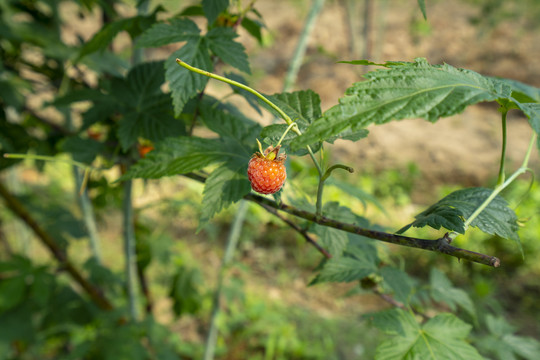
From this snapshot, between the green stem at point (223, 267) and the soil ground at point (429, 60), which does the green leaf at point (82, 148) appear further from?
the soil ground at point (429, 60)

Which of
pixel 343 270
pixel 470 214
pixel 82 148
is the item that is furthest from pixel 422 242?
pixel 82 148

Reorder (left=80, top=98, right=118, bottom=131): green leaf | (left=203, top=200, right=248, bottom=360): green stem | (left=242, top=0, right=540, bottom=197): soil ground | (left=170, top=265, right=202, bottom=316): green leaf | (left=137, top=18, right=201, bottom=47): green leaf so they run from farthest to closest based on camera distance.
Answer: (left=242, top=0, right=540, bottom=197): soil ground
(left=170, top=265, right=202, bottom=316): green leaf
(left=203, top=200, right=248, bottom=360): green stem
(left=80, top=98, right=118, bottom=131): green leaf
(left=137, top=18, right=201, bottom=47): green leaf

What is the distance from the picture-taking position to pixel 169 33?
56 centimetres

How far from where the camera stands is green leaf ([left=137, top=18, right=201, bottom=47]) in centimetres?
54

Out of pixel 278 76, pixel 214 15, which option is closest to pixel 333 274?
pixel 214 15

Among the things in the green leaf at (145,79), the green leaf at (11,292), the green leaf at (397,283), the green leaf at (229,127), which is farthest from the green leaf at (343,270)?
the green leaf at (11,292)

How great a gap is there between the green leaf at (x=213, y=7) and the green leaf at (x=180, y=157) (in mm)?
185

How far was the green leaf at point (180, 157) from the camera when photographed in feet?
1.68

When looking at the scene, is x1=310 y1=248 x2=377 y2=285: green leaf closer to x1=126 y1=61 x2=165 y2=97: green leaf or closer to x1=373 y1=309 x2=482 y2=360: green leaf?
x1=373 y1=309 x2=482 y2=360: green leaf

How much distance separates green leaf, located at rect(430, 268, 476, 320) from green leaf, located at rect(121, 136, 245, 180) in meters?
0.52

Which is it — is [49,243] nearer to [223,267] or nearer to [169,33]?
[223,267]

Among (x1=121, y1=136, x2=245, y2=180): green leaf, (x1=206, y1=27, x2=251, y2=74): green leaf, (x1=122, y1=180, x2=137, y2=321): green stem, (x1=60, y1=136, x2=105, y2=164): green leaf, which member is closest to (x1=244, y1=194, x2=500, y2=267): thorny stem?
(x1=121, y1=136, x2=245, y2=180): green leaf

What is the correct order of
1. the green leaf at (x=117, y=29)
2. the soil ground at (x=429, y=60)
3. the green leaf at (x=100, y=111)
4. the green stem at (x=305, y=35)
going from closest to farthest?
the green leaf at (x=117, y=29)
the green leaf at (x=100, y=111)
the green stem at (x=305, y=35)
the soil ground at (x=429, y=60)

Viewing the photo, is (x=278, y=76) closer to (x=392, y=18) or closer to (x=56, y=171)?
(x=392, y=18)
